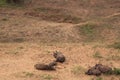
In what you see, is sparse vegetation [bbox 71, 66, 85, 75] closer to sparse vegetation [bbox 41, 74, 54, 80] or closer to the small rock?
the small rock

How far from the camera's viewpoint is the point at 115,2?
14398 mm

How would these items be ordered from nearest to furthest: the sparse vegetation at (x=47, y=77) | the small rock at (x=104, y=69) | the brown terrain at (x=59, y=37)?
the sparse vegetation at (x=47, y=77) → the small rock at (x=104, y=69) → the brown terrain at (x=59, y=37)

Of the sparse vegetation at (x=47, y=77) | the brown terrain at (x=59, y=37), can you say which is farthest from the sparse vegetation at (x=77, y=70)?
the sparse vegetation at (x=47, y=77)

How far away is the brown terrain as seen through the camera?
8295 millimetres

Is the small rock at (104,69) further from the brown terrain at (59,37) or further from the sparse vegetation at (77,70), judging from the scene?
the sparse vegetation at (77,70)

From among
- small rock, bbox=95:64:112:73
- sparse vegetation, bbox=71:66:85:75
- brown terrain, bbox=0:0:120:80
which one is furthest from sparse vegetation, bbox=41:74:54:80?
small rock, bbox=95:64:112:73

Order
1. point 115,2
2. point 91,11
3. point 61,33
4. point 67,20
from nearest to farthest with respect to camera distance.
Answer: point 61,33
point 67,20
point 91,11
point 115,2

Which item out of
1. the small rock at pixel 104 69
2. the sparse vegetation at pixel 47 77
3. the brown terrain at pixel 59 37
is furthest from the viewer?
the brown terrain at pixel 59 37

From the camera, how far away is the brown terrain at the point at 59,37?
27.2 feet

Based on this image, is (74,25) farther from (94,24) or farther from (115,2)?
(115,2)

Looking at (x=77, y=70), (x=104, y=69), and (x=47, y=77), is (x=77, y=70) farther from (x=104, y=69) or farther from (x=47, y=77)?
(x=47, y=77)

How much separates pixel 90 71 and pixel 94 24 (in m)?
3.85

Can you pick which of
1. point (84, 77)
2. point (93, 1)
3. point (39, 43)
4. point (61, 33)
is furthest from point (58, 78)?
point (93, 1)

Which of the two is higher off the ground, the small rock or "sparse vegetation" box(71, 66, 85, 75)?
the small rock
